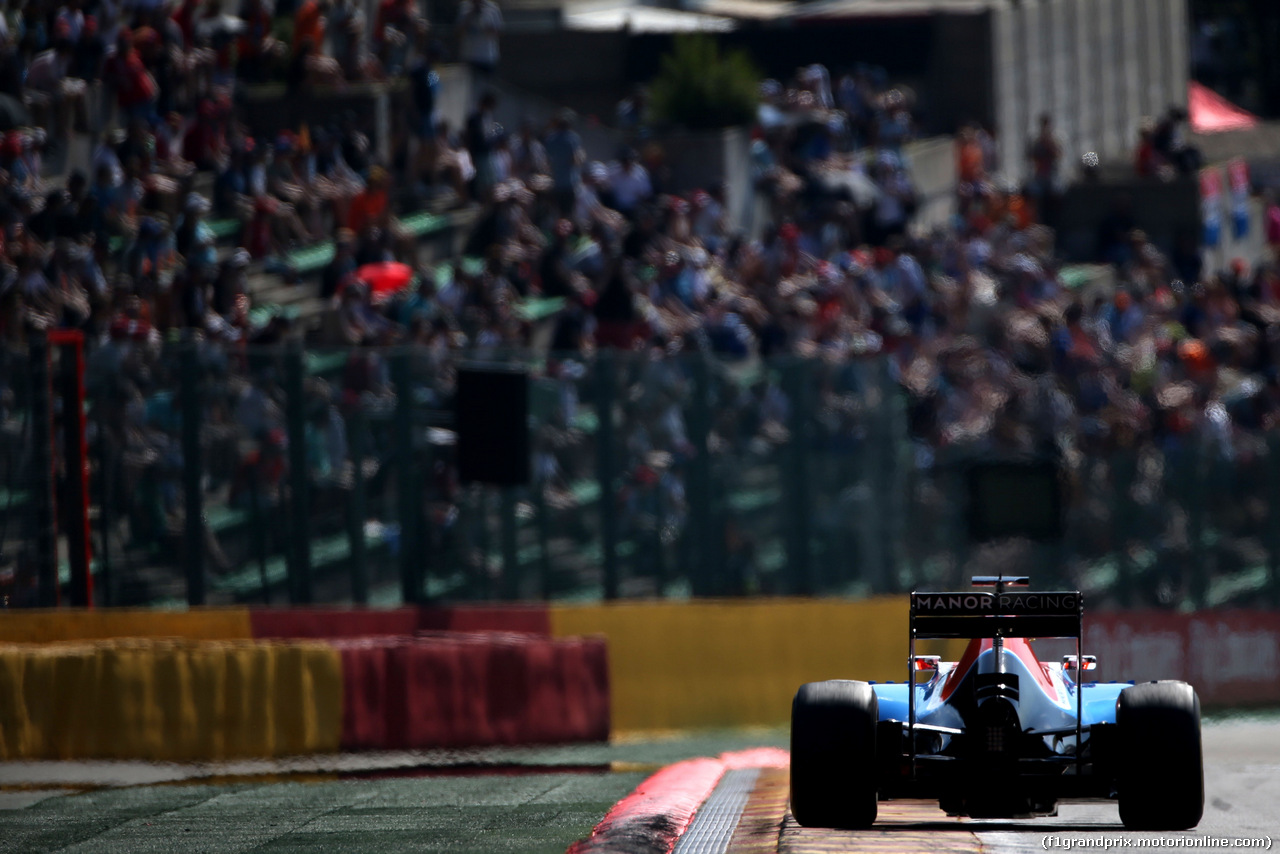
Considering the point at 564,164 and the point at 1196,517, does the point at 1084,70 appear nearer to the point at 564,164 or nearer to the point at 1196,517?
the point at 564,164

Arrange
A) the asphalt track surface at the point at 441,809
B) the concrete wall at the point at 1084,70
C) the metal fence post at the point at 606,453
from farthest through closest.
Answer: the concrete wall at the point at 1084,70, the metal fence post at the point at 606,453, the asphalt track surface at the point at 441,809

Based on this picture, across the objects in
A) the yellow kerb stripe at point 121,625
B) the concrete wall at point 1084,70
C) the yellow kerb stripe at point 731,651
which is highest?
the concrete wall at point 1084,70

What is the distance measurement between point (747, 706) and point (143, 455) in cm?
476

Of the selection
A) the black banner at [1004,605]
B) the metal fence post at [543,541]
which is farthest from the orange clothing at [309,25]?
the black banner at [1004,605]

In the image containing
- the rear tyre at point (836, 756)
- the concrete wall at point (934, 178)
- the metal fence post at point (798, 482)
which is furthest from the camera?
the concrete wall at point (934, 178)

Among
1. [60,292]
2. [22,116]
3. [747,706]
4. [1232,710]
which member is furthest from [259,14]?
[1232,710]

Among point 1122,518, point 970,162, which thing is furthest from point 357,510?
point 970,162

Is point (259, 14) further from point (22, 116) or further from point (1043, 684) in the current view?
point (1043, 684)

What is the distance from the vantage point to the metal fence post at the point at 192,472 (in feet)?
44.4

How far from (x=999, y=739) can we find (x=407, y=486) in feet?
26.3

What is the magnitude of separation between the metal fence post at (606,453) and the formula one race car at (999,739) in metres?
7.58

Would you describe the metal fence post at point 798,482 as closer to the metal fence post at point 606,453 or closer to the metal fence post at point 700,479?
the metal fence post at point 700,479

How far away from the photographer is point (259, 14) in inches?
846

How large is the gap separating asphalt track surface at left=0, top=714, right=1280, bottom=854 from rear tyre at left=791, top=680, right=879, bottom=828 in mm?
355
